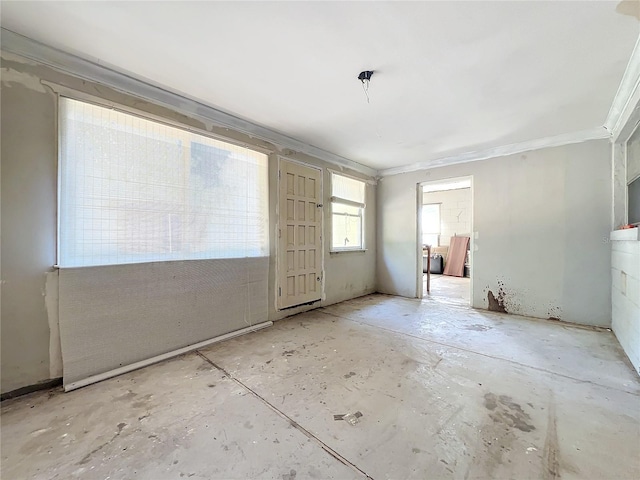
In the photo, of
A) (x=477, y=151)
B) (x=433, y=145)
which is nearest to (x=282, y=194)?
(x=433, y=145)

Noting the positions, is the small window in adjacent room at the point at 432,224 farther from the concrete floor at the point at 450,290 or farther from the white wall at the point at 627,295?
the white wall at the point at 627,295

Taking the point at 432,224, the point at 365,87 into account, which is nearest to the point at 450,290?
the point at 432,224

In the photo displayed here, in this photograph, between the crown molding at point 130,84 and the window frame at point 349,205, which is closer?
the crown molding at point 130,84

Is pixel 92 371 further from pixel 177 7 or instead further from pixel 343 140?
pixel 343 140

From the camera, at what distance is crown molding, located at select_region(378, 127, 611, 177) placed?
3.45 metres

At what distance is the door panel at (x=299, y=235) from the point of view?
12.3 ft

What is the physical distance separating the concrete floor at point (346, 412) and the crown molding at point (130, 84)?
2503 millimetres

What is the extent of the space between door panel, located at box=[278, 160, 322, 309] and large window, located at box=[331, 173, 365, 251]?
452mm

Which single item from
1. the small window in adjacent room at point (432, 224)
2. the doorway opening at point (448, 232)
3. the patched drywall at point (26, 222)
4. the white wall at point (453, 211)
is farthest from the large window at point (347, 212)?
the small window in adjacent room at point (432, 224)

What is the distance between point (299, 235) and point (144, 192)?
2.06 metres

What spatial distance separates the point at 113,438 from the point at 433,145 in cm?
462

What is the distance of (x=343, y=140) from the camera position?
3889mm

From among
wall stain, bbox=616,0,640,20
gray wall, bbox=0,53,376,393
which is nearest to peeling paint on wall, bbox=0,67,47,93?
gray wall, bbox=0,53,376,393

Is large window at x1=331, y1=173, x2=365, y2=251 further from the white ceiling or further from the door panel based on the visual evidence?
the white ceiling
